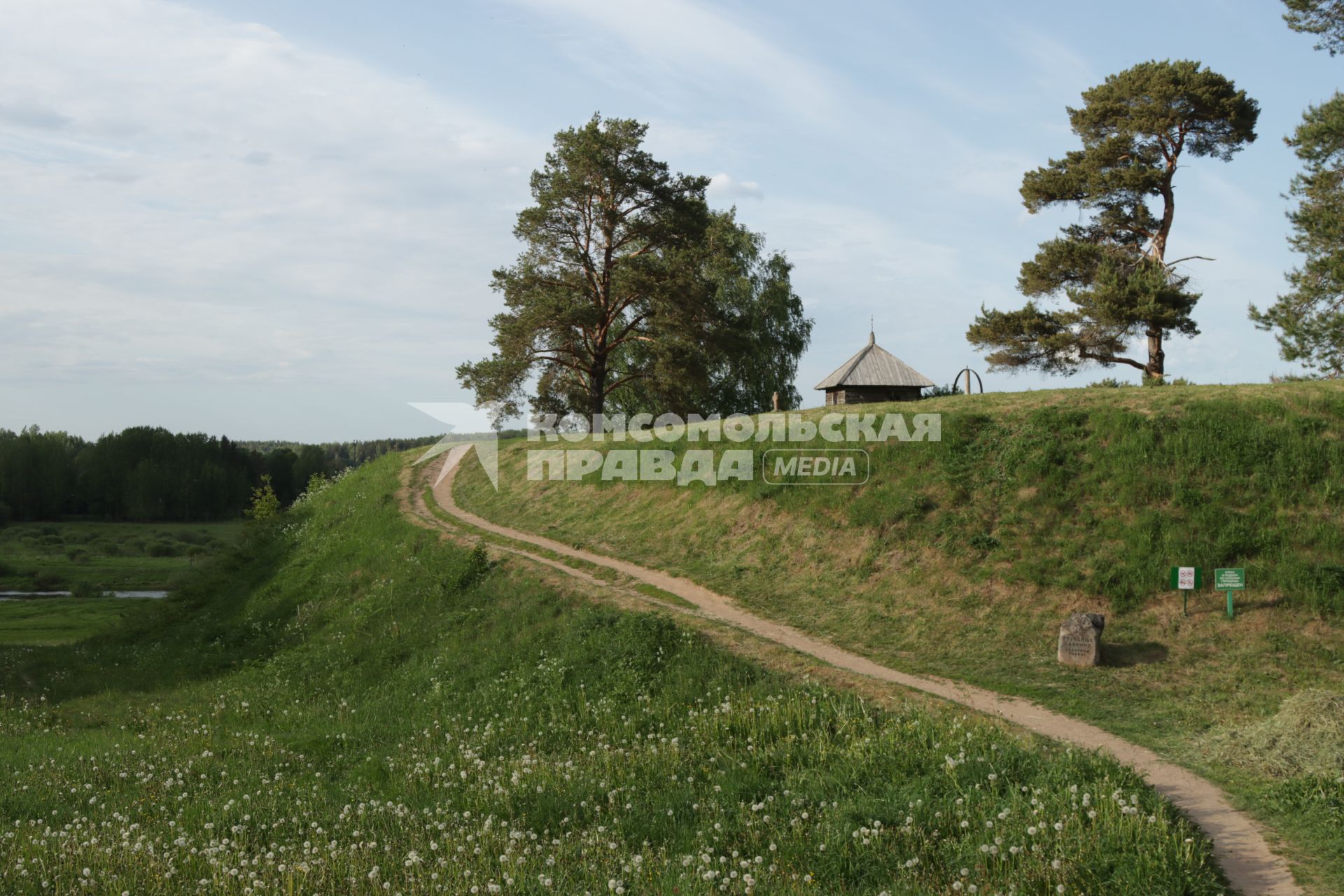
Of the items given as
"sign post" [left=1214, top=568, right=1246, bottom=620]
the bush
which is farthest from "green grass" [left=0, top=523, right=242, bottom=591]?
"sign post" [left=1214, top=568, right=1246, bottom=620]

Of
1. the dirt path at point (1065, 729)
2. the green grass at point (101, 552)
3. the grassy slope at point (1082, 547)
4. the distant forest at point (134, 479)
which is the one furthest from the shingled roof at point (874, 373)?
the distant forest at point (134, 479)

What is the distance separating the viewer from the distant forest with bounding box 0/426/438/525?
88812 millimetres

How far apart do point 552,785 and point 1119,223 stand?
81.6 ft

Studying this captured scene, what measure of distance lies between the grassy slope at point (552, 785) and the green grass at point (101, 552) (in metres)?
53.8

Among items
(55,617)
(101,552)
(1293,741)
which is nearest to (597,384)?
(1293,741)

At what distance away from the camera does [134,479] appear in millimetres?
90562

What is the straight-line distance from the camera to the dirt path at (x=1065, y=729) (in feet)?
21.9

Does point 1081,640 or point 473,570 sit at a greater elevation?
point 473,570

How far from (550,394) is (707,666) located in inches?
941

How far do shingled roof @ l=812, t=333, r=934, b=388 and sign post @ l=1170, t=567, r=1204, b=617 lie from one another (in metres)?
13.5

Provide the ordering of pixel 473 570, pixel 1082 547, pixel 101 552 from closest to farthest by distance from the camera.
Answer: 1. pixel 1082 547
2. pixel 473 570
3. pixel 101 552

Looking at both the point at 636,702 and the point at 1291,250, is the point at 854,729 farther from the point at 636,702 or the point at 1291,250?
the point at 1291,250

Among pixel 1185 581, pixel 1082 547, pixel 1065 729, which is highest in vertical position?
pixel 1082 547

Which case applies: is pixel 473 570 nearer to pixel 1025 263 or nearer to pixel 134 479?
pixel 1025 263
